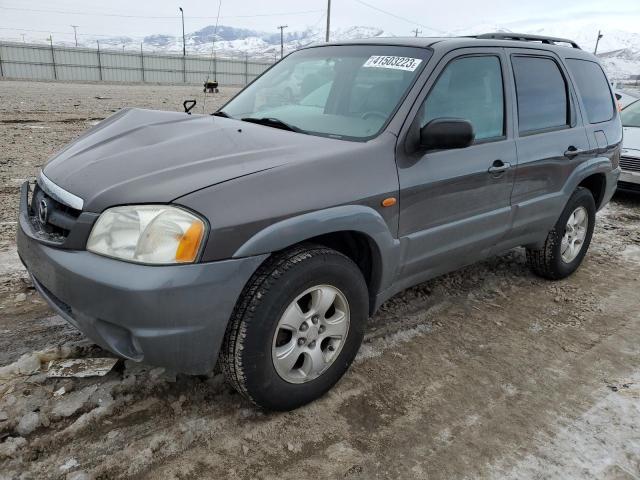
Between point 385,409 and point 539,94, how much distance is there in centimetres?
254

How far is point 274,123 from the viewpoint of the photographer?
10.2 ft

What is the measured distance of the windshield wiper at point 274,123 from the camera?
3000mm

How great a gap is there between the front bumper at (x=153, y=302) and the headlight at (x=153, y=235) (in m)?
0.04

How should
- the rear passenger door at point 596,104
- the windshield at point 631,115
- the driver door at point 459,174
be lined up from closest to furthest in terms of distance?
the driver door at point 459,174
the rear passenger door at point 596,104
the windshield at point 631,115

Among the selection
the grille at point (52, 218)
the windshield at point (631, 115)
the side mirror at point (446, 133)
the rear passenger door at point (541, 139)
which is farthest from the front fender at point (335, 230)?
the windshield at point (631, 115)

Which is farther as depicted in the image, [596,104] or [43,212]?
[596,104]

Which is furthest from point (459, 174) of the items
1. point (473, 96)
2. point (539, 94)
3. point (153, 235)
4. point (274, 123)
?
point (153, 235)

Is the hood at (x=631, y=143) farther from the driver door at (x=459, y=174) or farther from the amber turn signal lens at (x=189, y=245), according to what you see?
the amber turn signal lens at (x=189, y=245)

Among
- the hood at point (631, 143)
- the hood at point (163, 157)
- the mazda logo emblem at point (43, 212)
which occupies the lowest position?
the hood at point (631, 143)

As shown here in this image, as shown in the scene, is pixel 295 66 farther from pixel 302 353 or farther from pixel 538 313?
pixel 538 313

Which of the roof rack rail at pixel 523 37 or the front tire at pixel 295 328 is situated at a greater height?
the roof rack rail at pixel 523 37

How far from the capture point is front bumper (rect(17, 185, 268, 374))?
2053 millimetres

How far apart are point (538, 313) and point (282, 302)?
2.41 metres

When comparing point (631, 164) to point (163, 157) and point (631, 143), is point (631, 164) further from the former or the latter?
point (163, 157)
